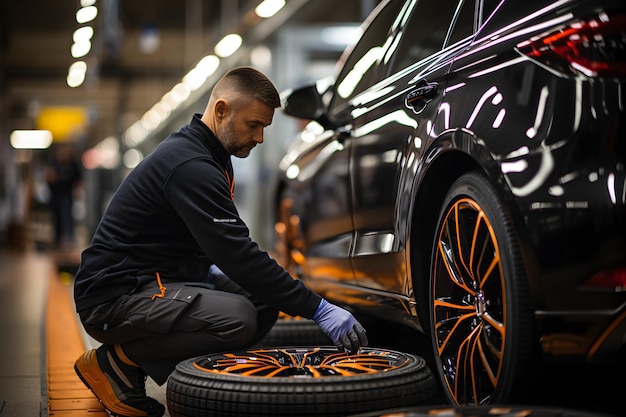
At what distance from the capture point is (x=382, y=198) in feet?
10.9

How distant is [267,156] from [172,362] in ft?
39.1

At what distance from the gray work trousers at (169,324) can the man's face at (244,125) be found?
56cm

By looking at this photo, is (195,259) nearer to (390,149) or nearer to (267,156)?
(390,149)

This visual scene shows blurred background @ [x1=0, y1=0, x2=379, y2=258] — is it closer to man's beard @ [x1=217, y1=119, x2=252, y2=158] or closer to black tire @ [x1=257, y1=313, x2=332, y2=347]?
black tire @ [x1=257, y1=313, x2=332, y2=347]

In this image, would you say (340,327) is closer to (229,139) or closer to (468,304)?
(468,304)

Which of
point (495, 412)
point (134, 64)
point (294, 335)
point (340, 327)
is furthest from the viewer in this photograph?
point (134, 64)

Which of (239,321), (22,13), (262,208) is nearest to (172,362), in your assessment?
(239,321)

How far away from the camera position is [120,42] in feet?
56.0

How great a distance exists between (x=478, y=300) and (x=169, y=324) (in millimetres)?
1117

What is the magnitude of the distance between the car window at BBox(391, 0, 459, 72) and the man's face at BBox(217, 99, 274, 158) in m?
0.62

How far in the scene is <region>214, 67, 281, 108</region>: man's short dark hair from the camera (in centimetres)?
323

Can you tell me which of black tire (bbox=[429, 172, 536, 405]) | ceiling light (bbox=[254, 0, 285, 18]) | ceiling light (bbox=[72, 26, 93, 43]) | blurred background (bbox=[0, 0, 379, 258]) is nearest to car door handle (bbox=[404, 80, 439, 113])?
black tire (bbox=[429, 172, 536, 405])

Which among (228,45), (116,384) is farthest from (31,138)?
(116,384)

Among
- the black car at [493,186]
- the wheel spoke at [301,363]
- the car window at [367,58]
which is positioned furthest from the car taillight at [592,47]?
the car window at [367,58]
